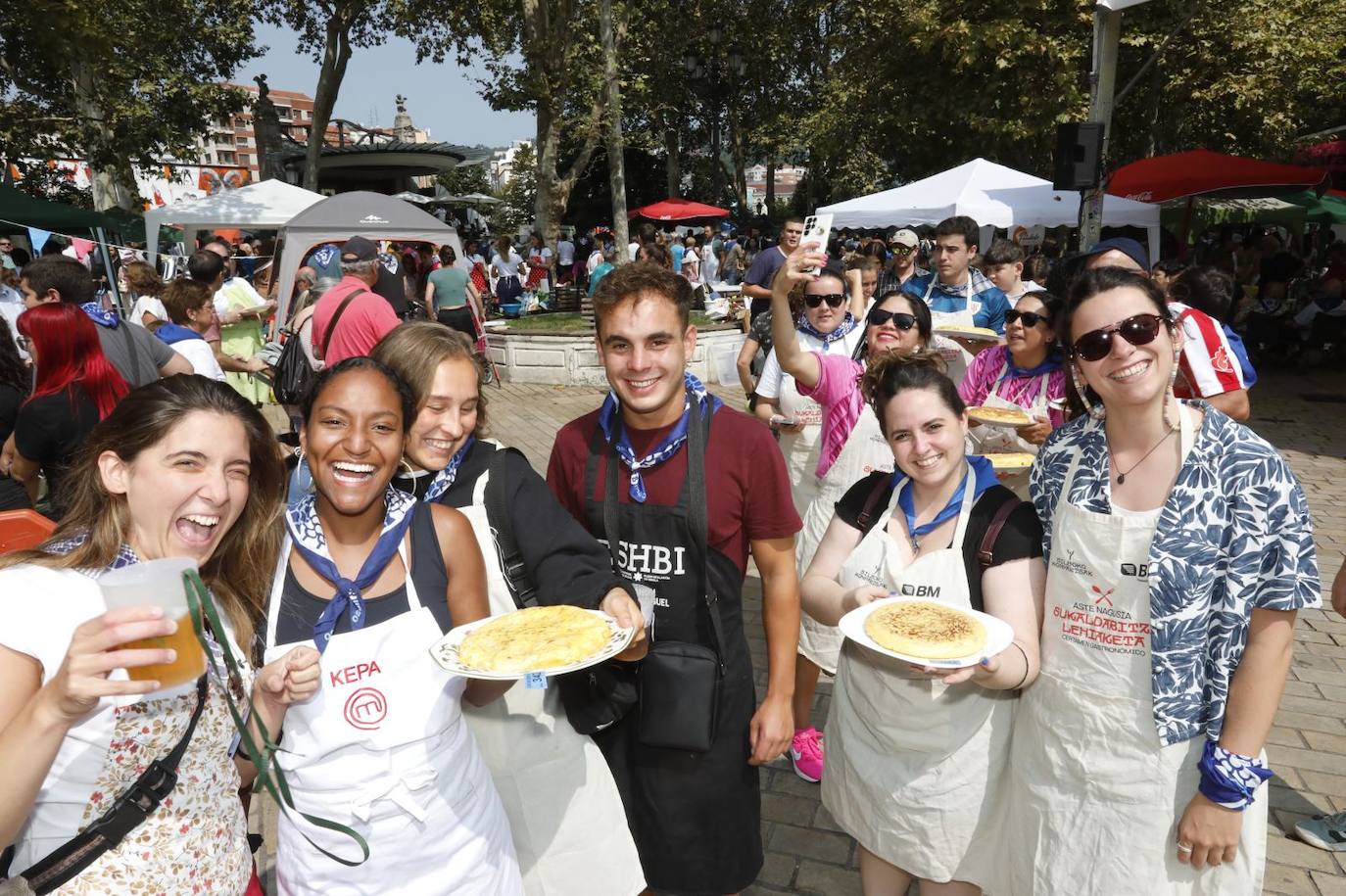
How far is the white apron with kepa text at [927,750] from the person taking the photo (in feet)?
7.76

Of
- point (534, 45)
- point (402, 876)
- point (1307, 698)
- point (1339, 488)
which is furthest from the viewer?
point (534, 45)

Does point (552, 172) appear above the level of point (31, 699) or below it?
above

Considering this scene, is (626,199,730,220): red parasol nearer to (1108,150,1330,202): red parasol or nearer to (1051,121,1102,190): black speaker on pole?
(1108,150,1330,202): red parasol

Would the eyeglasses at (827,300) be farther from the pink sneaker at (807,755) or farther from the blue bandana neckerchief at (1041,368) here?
the pink sneaker at (807,755)

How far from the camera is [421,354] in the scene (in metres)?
2.54

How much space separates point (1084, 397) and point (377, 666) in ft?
6.67

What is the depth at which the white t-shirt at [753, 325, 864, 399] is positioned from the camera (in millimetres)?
→ 4512

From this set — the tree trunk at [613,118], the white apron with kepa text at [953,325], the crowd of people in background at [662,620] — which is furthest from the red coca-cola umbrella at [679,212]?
the crowd of people in background at [662,620]

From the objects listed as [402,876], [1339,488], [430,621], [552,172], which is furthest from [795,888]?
[552,172]

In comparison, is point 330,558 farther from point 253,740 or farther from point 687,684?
point 687,684

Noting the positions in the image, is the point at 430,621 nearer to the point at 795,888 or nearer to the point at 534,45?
the point at 795,888

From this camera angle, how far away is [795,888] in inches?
129

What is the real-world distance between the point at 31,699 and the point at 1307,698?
5594 millimetres

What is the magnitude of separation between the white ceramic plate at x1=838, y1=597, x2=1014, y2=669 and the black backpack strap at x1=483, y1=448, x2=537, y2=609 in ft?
2.84
